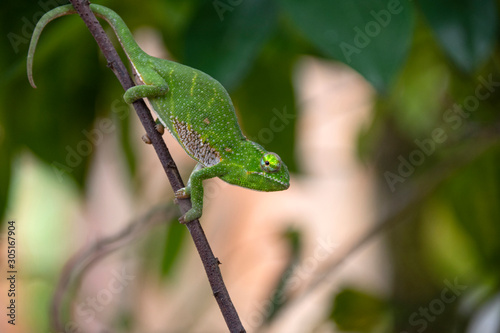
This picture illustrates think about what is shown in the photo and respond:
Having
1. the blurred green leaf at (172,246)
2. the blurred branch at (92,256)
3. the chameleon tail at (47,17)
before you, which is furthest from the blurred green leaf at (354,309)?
the chameleon tail at (47,17)

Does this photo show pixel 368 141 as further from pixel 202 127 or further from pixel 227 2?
pixel 202 127

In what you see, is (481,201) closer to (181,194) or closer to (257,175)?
(257,175)

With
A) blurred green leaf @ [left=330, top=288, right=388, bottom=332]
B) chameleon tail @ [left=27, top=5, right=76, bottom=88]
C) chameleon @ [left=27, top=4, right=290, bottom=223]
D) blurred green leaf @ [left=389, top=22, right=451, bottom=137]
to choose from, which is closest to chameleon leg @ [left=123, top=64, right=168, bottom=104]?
chameleon @ [left=27, top=4, right=290, bottom=223]

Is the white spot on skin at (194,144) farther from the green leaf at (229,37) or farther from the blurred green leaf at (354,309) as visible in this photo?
the blurred green leaf at (354,309)

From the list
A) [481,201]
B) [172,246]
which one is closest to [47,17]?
[172,246]

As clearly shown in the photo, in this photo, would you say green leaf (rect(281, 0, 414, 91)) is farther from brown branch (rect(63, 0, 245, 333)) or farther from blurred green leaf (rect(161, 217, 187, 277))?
blurred green leaf (rect(161, 217, 187, 277))
